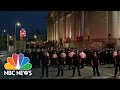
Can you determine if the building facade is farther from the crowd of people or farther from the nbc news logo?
the nbc news logo

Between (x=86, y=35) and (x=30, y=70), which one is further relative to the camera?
(x=86, y=35)

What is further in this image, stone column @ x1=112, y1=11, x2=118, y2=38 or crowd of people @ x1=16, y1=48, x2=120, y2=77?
stone column @ x1=112, y1=11, x2=118, y2=38

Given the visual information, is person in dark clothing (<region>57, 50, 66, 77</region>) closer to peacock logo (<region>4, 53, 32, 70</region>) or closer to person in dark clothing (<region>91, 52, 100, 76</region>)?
person in dark clothing (<region>91, 52, 100, 76</region>)

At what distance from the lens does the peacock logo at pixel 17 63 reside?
2008 cm

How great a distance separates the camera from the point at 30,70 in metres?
20.2

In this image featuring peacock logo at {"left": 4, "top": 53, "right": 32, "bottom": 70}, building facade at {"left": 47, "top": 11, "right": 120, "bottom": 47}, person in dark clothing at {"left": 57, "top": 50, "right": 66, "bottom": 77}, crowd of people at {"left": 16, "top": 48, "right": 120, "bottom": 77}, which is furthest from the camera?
building facade at {"left": 47, "top": 11, "right": 120, "bottom": 47}

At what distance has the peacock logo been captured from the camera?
20078 millimetres

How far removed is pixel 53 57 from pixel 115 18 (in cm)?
1746

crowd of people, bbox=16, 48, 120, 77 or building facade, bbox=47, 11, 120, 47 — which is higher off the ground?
building facade, bbox=47, 11, 120, 47

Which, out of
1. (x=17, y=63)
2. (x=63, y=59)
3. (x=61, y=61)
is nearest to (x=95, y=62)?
(x=63, y=59)

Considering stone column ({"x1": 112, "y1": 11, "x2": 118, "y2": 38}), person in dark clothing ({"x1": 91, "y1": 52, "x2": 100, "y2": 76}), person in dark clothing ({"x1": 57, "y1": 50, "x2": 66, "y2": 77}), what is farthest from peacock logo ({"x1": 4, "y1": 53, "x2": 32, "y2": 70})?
stone column ({"x1": 112, "y1": 11, "x2": 118, "y2": 38})

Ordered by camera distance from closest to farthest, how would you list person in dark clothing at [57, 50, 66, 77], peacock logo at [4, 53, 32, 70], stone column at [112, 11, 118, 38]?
peacock logo at [4, 53, 32, 70], person in dark clothing at [57, 50, 66, 77], stone column at [112, 11, 118, 38]
